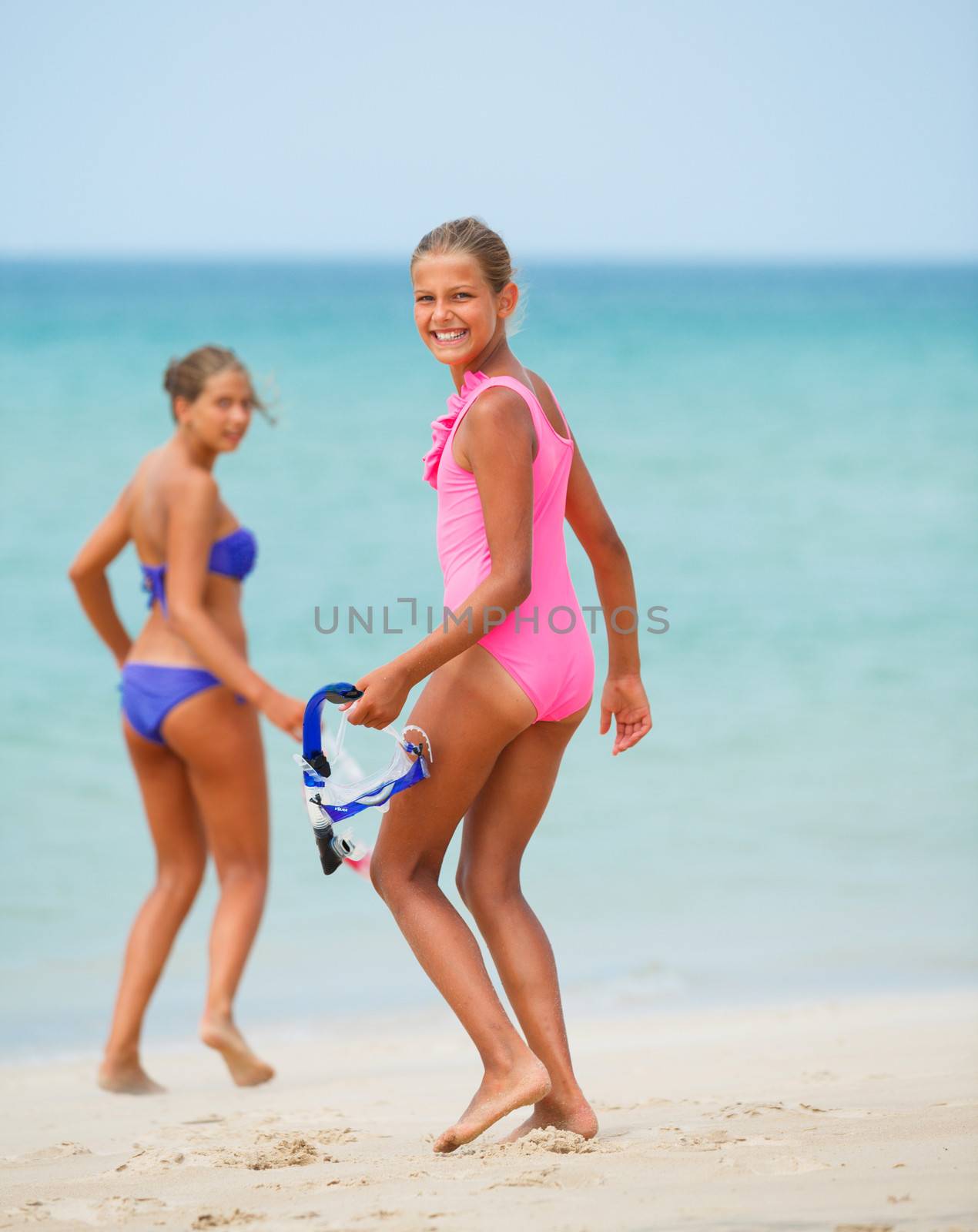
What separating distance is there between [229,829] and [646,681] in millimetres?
5242

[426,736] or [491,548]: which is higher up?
[491,548]

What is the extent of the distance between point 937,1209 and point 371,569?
10.2 meters

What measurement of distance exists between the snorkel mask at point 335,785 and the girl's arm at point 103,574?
1.74 m

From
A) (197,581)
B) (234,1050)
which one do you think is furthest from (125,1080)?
(197,581)

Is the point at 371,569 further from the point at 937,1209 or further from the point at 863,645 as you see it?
the point at 937,1209

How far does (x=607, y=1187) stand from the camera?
→ 2.39 m

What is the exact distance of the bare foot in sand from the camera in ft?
13.1

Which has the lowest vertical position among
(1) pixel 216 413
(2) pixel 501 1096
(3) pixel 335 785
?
(2) pixel 501 1096

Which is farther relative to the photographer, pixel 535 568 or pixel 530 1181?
pixel 535 568

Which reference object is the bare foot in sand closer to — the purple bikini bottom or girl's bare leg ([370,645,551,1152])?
the purple bikini bottom

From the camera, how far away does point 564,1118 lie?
2869mm

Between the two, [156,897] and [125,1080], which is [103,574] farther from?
[125,1080]

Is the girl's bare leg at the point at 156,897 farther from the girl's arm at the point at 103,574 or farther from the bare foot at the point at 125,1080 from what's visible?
the girl's arm at the point at 103,574

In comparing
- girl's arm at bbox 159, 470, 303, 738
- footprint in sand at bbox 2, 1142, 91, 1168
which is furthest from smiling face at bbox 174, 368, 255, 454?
footprint in sand at bbox 2, 1142, 91, 1168
